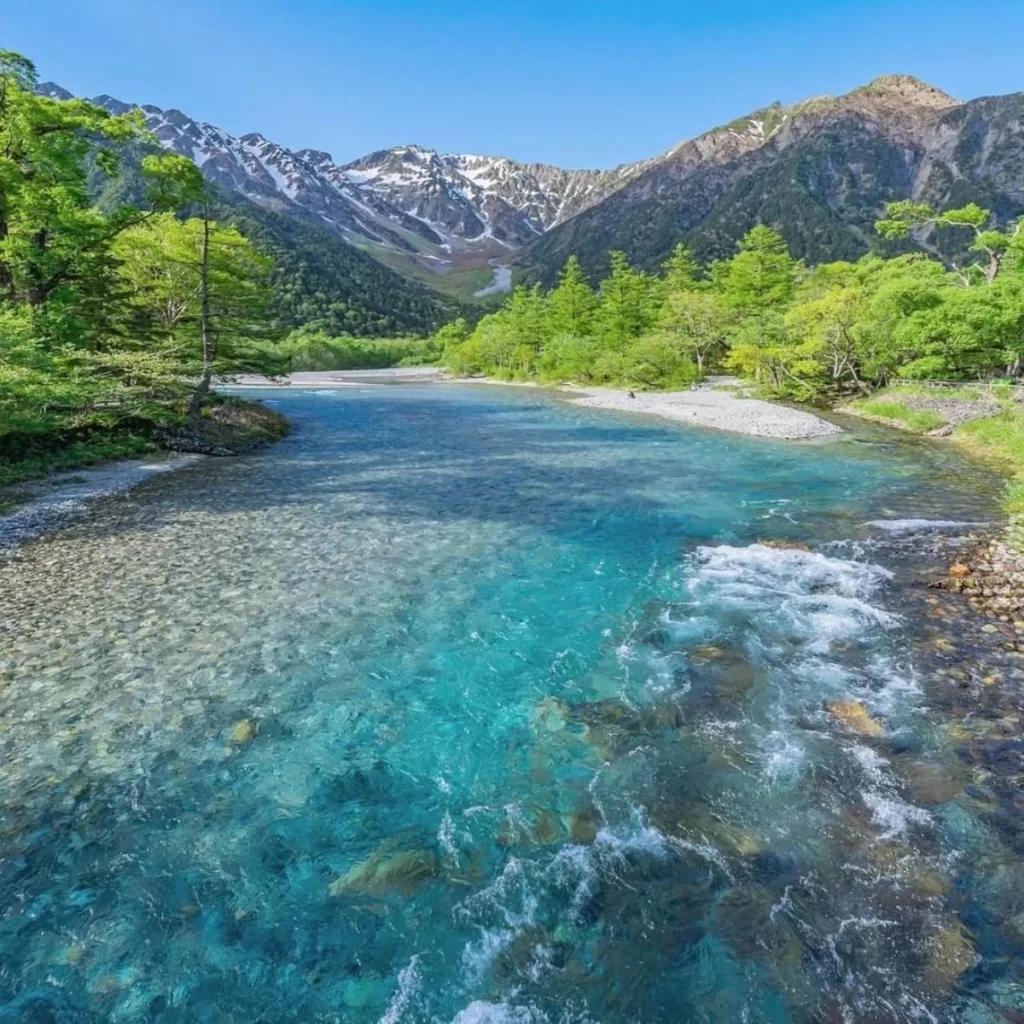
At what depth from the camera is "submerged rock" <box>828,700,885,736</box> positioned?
6.83 metres

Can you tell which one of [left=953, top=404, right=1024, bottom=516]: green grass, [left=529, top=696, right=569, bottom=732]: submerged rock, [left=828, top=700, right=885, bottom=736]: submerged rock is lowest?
[left=529, top=696, right=569, bottom=732]: submerged rock

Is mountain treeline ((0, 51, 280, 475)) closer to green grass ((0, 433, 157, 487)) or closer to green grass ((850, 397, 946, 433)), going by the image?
green grass ((0, 433, 157, 487))

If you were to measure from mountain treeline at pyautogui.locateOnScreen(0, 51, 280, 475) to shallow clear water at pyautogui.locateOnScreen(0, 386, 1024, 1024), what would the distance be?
26.9 feet

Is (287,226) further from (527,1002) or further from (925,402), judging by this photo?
(527,1002)

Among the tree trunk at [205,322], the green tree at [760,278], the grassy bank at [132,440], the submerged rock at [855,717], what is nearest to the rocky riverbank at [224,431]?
the grassy bank at [132,440]

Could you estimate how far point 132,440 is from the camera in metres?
22.3

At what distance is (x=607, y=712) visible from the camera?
24.1 ft

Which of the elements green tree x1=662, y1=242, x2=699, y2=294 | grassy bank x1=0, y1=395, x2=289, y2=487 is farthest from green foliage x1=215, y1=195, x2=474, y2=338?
grassy bank x1=0, y1=395, x2=289, y2=487

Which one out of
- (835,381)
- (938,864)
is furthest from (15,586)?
(835,381)

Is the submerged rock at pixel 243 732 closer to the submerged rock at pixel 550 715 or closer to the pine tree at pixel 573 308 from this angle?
the submerged rock at pixel 550 715

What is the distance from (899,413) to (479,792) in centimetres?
3309

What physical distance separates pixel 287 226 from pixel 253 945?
22748cm

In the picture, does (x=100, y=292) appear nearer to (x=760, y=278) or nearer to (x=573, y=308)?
(x=573, y=308)

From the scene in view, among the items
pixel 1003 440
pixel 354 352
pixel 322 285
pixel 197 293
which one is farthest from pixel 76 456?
pixel 322 285
